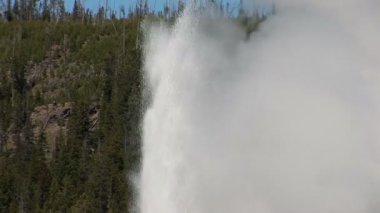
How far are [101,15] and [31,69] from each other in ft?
91.7

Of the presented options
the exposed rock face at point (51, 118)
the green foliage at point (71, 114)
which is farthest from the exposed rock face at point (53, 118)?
the green foliage at point (71, 114)

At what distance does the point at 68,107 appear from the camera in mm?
103938

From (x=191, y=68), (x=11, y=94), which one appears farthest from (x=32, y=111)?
(x=191, y=68)

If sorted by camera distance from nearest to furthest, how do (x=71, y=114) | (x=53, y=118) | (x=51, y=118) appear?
1. (x=71, y=114)
2. (x=51, y=118)
3. (x=53, y=118)

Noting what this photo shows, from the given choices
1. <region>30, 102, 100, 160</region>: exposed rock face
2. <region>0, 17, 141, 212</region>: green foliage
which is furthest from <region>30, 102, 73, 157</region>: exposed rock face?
<region>0, 17, 141, 212</region>: green foliage

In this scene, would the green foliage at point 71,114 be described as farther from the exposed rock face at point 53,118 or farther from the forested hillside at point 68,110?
the exposed rock face at point 53,118

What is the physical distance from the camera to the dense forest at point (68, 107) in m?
72.2

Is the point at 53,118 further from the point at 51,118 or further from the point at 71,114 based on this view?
the point at 71,114

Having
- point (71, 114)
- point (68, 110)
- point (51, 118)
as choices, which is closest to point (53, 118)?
point (51, 118)

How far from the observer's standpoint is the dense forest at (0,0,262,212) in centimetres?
7225

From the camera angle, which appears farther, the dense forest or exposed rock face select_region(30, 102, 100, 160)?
exposed rock face select_region(30, 102, 100, 160)

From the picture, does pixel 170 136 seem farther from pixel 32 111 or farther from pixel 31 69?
pixel 31 69

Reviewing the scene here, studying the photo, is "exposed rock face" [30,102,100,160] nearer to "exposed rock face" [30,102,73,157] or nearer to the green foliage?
"exposed rock face" [30,102,73,157]

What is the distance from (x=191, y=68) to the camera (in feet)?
76.0
